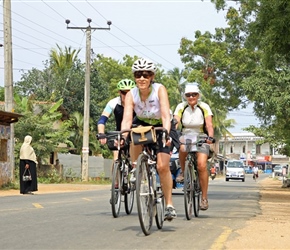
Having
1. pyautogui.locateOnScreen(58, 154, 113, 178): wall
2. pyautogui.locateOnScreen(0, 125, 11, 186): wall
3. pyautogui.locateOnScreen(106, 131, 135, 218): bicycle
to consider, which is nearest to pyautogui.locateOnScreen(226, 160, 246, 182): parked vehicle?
pyautogui.locateOnScreen(58, 154, 113, 178): wall

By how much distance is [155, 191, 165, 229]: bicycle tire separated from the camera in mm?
8879

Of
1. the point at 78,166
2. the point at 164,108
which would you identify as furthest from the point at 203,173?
the point at 78,166

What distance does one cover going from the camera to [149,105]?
923cm

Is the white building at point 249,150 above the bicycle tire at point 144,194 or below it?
above

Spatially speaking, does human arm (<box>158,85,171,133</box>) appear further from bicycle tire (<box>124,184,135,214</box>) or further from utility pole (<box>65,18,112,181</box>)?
utility pole (<box>65,18,112,181</box>)

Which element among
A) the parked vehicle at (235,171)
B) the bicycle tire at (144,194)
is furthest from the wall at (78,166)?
the bicycle tire at (144,194)

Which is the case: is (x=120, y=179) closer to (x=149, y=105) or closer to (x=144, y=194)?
(x=149, y=105)

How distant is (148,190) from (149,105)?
1.14 meters

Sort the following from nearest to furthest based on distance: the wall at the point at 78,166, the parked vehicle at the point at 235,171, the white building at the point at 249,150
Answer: the wall at the point at 78,166, the parked vehicle at the point at 235,171, the white building at the point at 249,150

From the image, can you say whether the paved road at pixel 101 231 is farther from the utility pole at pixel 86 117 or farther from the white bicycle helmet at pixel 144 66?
the utility pole at pixel 86 117

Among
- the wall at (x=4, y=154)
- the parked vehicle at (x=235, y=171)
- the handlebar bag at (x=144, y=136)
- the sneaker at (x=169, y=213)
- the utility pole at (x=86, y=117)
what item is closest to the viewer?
the handlebar bag at (x=144, y=136)

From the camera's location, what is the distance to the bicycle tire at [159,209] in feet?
29.1

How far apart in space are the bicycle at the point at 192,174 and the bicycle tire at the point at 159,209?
1847mm

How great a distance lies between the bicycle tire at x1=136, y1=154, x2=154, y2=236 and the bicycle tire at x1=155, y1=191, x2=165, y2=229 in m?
0.18
